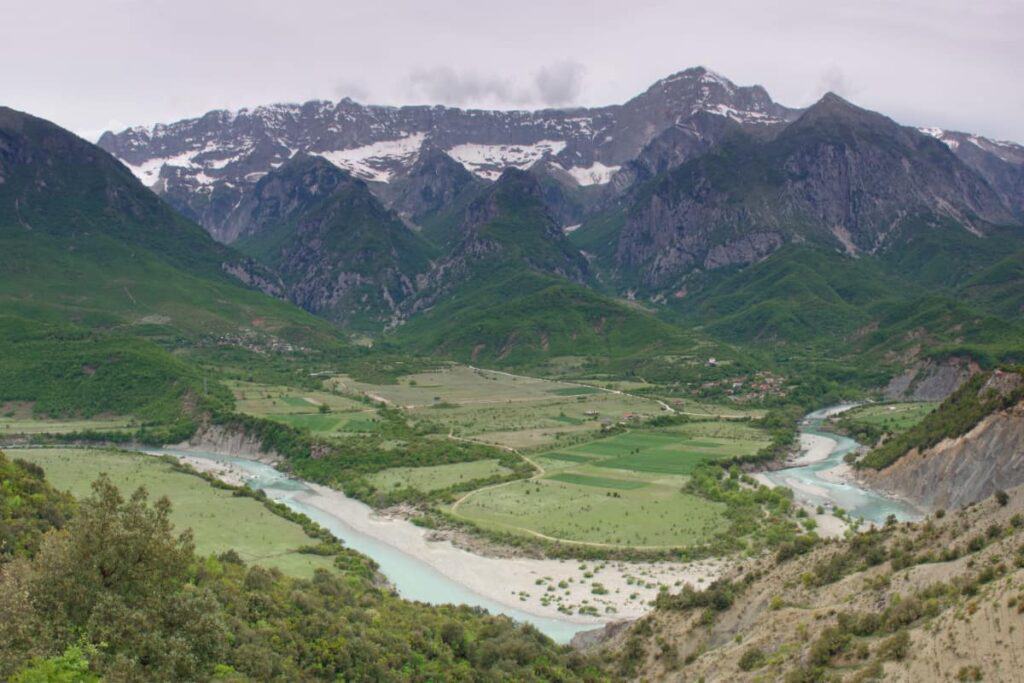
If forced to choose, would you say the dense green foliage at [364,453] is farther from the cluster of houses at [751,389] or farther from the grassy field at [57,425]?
the cluster of houses at [751,389]

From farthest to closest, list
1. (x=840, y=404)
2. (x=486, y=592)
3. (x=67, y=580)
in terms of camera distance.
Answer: (x=840, y=404), (x=486, y=592), (x=67, y=580)

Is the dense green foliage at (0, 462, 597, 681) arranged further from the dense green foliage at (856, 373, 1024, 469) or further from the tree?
the dense green foliage at (856, 373, 1024, 469)

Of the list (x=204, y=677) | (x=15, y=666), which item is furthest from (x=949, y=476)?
(x=15, y=666)

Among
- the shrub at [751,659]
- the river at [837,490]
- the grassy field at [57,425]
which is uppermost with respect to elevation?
the shrub at [751,659]

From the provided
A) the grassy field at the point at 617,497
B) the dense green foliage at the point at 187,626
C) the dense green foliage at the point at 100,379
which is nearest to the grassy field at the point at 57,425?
the dense green foliage at the point at 100,379

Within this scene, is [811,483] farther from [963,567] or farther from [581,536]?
[963,567]

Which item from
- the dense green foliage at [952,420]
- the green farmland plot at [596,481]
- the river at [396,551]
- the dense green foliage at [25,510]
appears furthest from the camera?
the green farmland plot at [596,481]

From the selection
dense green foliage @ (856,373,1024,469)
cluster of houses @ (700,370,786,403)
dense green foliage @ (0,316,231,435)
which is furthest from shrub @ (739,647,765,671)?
→ cluster of houses @ (700,370,786,403)
